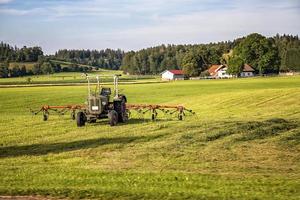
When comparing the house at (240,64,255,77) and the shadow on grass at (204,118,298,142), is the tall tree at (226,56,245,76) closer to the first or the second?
the house at (240,64,255,77)

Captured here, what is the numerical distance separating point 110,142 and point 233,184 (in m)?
8.91

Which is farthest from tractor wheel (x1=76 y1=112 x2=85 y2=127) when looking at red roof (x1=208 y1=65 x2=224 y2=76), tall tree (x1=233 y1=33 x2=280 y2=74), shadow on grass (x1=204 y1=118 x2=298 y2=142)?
red roof (x1=208 y1=65 x2=224 y2=76)

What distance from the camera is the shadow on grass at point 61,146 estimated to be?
19297 millimetres

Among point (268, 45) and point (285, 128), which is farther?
point (268, 45)

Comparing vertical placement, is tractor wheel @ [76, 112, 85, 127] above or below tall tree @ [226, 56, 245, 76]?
below

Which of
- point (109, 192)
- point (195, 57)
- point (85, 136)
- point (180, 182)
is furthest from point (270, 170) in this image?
point (195, 57)

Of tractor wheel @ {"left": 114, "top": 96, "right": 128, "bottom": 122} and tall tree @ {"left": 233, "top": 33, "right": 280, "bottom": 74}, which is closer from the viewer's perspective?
tractor wheel @ {"left": 114, "top": 96, "right": 128, "bottom": 122}

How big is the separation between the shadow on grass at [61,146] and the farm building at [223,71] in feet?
406

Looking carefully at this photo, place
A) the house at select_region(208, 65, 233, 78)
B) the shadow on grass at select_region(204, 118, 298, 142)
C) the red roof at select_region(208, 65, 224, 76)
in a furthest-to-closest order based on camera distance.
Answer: the red roof at select_region(208, 65, 224, 76), the house at select_region(208, 65, 233, 78), the shadow on grass at select_region(204, 118, 298, 142)

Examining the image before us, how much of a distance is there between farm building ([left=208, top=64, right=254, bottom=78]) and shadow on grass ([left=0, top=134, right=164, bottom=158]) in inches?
4868

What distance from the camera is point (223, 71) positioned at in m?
154

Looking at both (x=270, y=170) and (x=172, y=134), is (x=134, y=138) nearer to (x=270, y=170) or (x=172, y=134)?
(x=172, y=134)

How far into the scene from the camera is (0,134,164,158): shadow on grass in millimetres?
19297

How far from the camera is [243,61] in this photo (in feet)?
448
